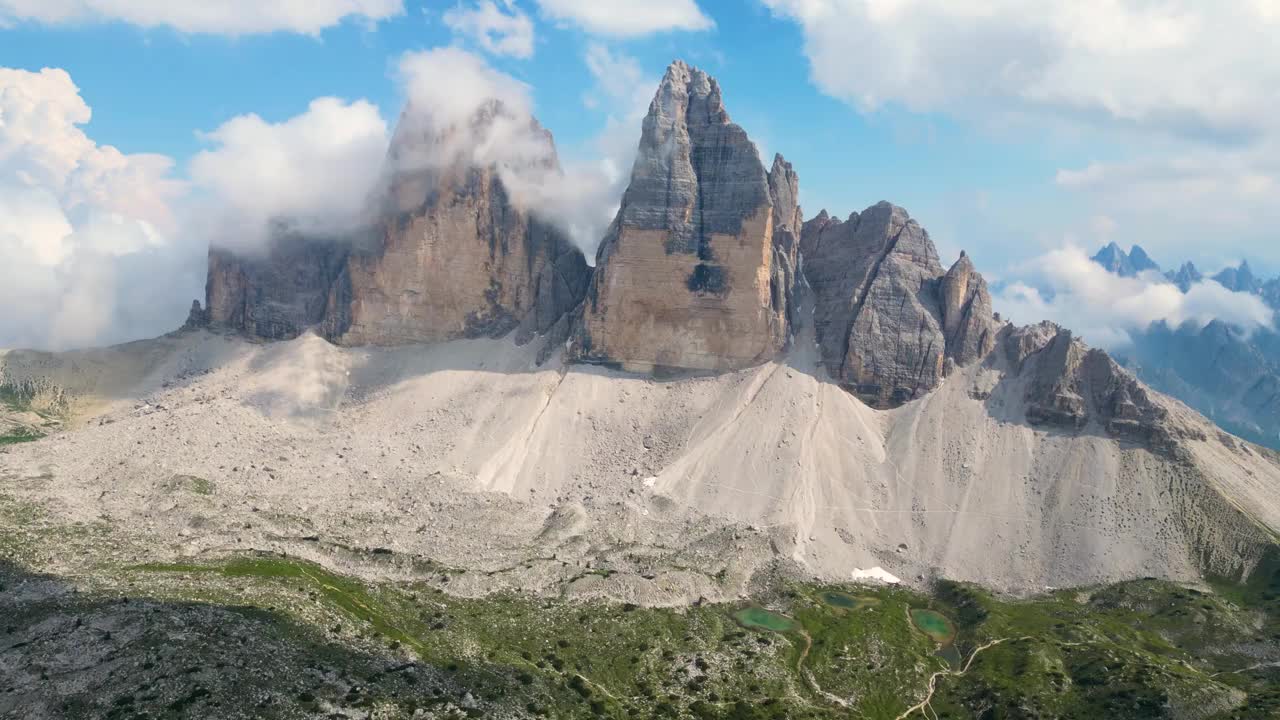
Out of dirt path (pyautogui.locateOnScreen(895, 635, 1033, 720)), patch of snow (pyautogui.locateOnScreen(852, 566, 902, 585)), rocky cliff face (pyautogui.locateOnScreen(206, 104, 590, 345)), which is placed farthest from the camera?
rocky cliff face (pyautogui.locateOnScreen(206, 104, 590, 345))

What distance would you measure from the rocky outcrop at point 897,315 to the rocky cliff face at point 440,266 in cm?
5370

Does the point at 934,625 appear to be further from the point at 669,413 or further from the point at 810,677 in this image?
the point at 669,413

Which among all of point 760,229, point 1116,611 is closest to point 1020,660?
point 1116,611

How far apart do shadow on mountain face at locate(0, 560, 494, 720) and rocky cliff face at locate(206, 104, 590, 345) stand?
301 ft

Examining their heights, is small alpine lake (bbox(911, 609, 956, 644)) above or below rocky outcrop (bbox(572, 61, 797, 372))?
below

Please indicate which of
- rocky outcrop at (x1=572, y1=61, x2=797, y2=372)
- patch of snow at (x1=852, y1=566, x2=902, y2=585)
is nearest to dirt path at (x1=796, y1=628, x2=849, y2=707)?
patch of snow at (x1=852, y1=566, x2=902, y2=585)

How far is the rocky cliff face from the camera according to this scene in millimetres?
168875

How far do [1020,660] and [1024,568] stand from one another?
2799 cm

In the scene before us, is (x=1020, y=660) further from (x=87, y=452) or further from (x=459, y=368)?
(x=87, y=452)

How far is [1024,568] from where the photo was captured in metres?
119

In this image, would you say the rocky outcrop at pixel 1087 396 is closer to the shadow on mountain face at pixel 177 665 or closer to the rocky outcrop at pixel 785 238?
the rocky outcrop at pixel 785 238

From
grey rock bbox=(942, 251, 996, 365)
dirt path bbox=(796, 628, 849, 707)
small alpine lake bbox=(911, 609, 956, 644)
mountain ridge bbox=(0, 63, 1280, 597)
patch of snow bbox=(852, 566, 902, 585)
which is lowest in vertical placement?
dirt path bbox=(796, 628, 849, 707)

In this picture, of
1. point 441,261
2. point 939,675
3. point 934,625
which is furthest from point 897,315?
point 441,261

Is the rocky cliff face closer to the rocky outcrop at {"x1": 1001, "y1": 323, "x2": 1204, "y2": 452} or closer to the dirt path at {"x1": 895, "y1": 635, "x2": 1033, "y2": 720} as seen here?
the rocky outcrop at {"x1": 1001, "y1": 323, "x2": 1204, "y2": 452}
